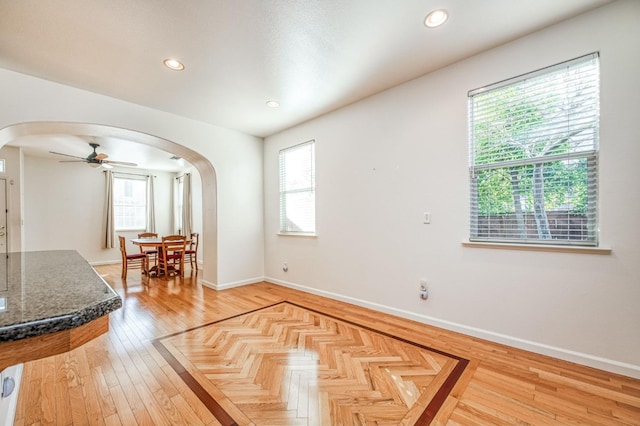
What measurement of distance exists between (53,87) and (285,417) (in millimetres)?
3949

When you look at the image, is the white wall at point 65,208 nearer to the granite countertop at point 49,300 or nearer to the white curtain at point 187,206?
the white curtain at point 187,206

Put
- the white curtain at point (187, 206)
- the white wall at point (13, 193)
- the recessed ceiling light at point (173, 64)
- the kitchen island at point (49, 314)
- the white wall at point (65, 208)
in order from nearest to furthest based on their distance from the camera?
the kitchen island at point (49, 314)
the recessed ceiling light at point (173, 64)
the white wall at point (13, 193)
the white wall at point (65, 208)
the white curtain at point (187, 206)

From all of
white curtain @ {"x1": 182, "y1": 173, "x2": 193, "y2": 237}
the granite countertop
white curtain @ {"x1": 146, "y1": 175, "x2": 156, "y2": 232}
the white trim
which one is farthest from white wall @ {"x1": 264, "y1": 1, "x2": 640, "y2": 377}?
white curtain @ {"x1": 146, "y1": 175, "x2": 156, "y2": 232}

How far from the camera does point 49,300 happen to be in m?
0.76

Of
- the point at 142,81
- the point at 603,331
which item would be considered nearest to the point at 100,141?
the point at 142,81

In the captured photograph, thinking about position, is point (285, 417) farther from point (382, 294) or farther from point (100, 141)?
point (100, 141)

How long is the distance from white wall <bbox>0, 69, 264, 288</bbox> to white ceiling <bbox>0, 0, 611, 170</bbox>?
180 millimetres

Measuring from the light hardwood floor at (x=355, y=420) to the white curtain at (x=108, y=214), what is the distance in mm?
5073

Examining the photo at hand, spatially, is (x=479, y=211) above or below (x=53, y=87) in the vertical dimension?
below

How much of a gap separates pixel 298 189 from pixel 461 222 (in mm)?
2487

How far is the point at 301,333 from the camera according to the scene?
106 inches

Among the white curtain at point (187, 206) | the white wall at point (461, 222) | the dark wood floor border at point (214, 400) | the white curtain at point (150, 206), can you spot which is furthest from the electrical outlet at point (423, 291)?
the white curtain at point (150, 206)

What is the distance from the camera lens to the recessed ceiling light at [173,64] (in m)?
2.54

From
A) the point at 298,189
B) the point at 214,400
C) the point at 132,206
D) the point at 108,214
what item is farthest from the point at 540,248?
the point at 132,206
